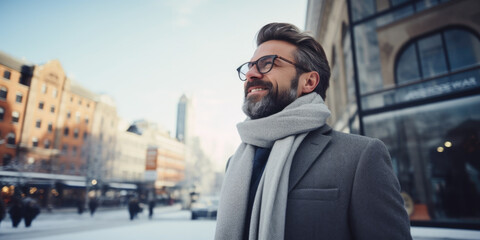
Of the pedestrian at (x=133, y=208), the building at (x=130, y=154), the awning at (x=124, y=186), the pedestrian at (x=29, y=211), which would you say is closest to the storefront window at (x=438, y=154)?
the pedestrian at (x=29, y=211)

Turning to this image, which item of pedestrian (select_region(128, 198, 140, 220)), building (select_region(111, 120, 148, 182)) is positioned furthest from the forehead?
building (select_region(111, 120, 148, 182))

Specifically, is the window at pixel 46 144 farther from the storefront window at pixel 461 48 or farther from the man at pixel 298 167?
the storefront window at pixel 461 48

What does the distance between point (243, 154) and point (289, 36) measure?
3.27 ft

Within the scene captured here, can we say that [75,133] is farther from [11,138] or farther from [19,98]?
[19,98]

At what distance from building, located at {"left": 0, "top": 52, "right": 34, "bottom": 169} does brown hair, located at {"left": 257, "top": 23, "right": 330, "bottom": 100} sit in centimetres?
3409

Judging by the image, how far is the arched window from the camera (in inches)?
368

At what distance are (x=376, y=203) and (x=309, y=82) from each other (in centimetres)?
101

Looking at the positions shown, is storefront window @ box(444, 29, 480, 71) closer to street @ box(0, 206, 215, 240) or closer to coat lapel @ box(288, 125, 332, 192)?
coat lapel @ box(288, 125, 332, 192)

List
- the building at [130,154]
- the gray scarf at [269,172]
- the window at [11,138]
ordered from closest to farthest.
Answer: the gray scarf at [269,172] < the window at [11,138] < the building at [130,154]

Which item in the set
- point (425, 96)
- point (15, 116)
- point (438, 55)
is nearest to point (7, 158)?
point (15, 116)

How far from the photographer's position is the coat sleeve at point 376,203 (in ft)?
4.35

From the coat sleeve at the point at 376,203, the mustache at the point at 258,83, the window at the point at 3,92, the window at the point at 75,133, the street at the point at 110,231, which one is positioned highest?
the window at the point at 3,92

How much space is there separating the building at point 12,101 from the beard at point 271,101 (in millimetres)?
33967

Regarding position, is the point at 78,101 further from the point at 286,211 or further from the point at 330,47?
the point at 286,211
